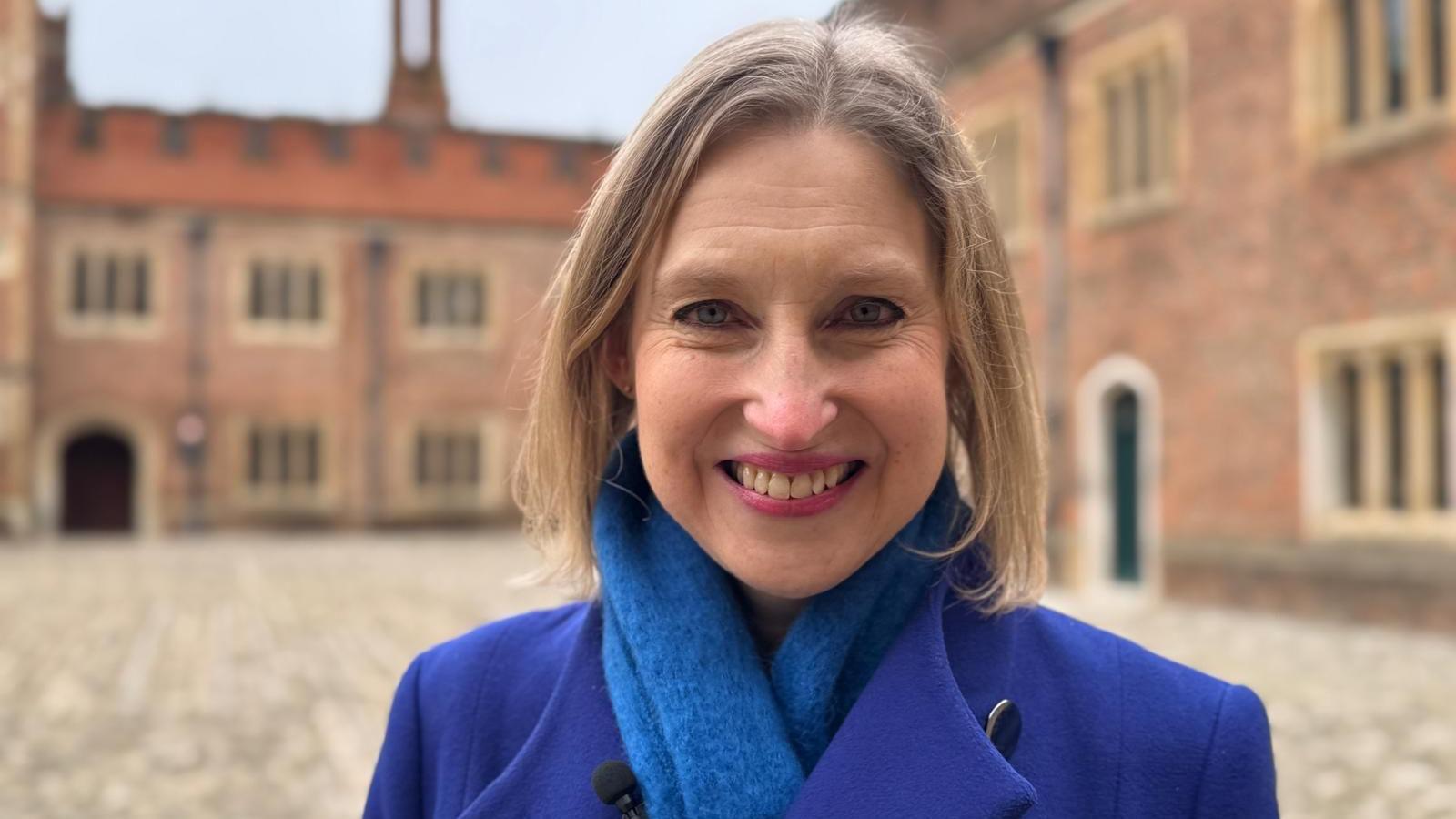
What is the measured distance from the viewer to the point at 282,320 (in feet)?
85.8

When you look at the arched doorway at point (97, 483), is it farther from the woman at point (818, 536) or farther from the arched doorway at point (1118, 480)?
the woman at point (818, 536)

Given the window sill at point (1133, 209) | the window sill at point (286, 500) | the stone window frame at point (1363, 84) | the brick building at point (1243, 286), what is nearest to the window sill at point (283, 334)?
the window sill at point (286, 500)

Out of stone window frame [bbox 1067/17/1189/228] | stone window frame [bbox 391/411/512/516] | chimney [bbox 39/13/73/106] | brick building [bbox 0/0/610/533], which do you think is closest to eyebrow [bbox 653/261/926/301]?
stone window frame [bbox 1067/17/1189/228]

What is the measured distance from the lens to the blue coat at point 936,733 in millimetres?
1232

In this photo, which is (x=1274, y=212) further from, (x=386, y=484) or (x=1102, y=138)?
(x=386, y=484)

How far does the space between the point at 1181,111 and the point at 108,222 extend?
20352mm

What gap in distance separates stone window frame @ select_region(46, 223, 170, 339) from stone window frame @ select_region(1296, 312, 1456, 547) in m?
21.1

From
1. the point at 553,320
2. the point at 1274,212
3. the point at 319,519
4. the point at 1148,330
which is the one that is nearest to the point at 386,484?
the point at 319,519

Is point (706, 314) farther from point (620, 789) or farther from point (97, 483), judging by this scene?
point (97, 483)

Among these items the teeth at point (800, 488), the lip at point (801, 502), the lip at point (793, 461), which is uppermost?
the lip at point (793, 461)

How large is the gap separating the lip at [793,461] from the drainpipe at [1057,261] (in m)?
13.9

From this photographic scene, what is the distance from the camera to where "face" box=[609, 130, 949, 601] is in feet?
4.17

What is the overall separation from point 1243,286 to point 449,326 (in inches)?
728

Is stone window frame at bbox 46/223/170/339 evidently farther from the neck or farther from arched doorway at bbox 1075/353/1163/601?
the neck
